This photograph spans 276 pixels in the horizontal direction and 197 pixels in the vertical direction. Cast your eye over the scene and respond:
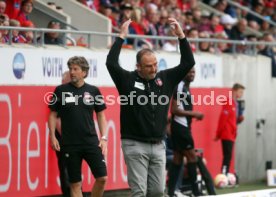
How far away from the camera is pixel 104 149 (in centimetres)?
1431

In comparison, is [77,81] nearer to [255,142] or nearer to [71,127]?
[71,127]

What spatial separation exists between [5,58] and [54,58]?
1170 millimetres

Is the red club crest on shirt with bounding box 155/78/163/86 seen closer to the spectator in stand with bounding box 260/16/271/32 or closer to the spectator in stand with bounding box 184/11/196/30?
the spectator in stand with bounding box 184/11/196/30

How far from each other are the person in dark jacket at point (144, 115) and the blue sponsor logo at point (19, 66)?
2997 mm

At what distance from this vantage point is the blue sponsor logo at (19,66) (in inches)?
603

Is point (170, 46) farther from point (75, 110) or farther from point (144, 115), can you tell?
point (144, 115)

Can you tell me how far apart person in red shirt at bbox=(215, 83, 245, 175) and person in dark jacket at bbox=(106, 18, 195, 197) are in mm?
7001

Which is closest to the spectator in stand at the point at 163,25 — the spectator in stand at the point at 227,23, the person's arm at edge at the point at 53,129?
the spectator in stand at the point at 227,23

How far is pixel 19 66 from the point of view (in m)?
15.4

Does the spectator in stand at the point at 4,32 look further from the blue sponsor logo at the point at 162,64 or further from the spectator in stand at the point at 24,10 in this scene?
the blue sponsor logo at the point at 162,64

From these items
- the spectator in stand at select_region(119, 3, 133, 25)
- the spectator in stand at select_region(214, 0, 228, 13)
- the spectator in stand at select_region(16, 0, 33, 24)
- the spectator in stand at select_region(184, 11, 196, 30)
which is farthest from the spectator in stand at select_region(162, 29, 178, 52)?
the spectator in stand at select_region(214, 0, 228, 13)

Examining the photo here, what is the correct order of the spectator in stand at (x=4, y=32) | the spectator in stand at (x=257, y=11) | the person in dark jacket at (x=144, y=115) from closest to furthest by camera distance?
the person in dark jacket at (x=144, y=115), the spectator in stand at (x=4, y=32), the spectator in stand at (x=257, y=11)

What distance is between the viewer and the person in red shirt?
19.7m

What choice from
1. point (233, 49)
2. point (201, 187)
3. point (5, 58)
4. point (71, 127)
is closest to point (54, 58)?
point (5, 58)
